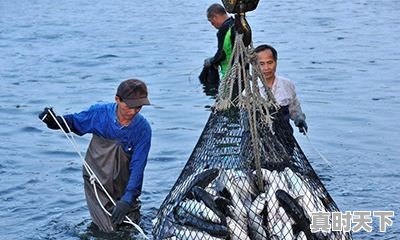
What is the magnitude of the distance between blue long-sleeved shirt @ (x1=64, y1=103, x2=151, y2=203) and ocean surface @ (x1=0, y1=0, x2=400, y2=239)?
82cm

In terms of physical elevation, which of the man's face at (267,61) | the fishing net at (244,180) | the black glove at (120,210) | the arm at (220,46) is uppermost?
the man's face at (267,61)

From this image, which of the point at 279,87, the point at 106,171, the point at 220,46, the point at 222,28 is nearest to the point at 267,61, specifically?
the point at 279,87

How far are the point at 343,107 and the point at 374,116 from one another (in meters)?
0.75

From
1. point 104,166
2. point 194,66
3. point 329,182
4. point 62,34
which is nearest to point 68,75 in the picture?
point 194,66

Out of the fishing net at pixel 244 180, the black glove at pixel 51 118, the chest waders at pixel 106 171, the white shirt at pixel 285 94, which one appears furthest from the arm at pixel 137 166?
the white shirt at pixel 285 94

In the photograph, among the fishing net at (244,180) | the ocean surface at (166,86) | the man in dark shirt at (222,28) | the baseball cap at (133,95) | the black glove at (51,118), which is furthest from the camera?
the man in dark shirt at (222,28)

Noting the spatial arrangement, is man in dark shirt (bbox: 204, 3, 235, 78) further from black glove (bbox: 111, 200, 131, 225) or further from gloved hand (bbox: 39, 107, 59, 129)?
black glove (bbox: 111, 200, 131, 225)

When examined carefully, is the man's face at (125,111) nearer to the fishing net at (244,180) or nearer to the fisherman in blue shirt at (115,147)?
the fisherman in blue shirt at (115,147)

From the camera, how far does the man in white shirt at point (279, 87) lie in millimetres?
9398

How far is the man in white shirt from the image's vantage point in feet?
30.8

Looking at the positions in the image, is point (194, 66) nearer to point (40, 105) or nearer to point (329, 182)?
point (40, 105)

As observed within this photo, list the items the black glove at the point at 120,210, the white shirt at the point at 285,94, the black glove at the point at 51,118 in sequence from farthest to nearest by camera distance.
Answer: the white shirt at the point at 285,94 → the black glove at the point at 51,118 → the black glove at the point at 120,210

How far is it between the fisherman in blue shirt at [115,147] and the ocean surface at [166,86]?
551mm

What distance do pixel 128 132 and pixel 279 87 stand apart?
6.14 feet
